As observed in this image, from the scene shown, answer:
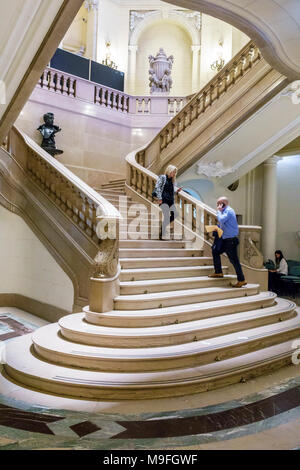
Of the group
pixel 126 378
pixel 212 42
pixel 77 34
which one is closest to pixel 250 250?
pixel 126 378

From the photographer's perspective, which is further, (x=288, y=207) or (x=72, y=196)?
(x=288, y=207)

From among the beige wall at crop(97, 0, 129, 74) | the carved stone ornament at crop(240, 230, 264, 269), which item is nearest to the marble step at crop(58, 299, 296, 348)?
the carved stone ornament at crop(240, 230, 264, 269)

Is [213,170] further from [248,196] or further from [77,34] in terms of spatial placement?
[77,34]

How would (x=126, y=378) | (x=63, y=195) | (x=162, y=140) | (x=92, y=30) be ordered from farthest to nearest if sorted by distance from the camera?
(x=92, y=30), (x=162, y=140), (x=63, y=195), (x=126, y=378)

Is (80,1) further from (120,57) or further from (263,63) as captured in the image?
(120,57)

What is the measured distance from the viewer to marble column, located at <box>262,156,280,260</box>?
1149 centimetres

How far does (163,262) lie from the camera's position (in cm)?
609

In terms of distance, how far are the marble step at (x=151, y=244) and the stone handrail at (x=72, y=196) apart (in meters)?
0.77

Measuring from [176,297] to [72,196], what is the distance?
8.03ft

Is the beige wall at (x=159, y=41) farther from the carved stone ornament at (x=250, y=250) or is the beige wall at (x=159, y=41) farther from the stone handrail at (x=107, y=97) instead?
the carved stone ornament at (x=250, y=250)

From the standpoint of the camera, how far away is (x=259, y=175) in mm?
12172

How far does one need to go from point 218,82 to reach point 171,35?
7934 millimetres

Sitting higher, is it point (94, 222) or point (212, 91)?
point (212, 91)
